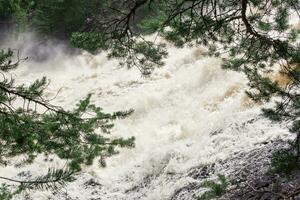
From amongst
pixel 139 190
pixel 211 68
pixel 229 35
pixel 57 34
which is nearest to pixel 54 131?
pixel 229 35

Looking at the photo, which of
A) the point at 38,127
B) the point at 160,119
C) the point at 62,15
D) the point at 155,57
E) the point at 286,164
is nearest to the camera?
the point at 286,164

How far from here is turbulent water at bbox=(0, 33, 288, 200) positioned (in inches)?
433

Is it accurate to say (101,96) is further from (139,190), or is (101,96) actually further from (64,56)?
(139,190)

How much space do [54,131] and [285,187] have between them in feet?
9.99

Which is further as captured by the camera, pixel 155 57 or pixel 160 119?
pixel 160 119

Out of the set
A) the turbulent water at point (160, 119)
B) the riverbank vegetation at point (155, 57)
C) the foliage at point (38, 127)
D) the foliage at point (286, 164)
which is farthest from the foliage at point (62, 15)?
the foliage at point (286, 164)

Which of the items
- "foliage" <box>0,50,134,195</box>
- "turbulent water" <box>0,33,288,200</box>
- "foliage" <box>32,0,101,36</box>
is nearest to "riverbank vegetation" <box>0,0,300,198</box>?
"foliage" <box>0,50,134,195</box>

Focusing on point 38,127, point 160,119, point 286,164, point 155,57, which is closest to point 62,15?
point 160,119

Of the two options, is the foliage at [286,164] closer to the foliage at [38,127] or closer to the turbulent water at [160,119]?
the foliage at [38,127]

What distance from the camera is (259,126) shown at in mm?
10922

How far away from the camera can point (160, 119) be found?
49.3 feet

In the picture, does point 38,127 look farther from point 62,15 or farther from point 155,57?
point 62,15

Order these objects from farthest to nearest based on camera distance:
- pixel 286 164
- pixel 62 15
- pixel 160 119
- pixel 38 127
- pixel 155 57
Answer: pixel 62 15
pixel 160 119
pixel 155 57
pixel 38 127
pixel 286 164

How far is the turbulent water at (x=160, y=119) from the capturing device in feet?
36.1
